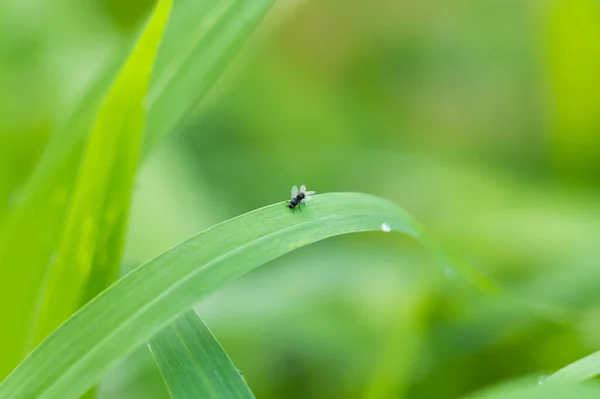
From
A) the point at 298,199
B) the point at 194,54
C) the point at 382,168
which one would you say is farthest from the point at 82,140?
the point at 382,168

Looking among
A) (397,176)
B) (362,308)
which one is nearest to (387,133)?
(397,176)

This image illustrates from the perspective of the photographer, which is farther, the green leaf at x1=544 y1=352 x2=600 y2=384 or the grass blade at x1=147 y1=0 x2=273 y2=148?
the grass blade at x1=147 y1=0 x2=273 y2=148

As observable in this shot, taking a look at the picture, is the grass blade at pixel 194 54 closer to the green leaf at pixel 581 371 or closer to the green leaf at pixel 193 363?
the green leaf at pixel 193 363

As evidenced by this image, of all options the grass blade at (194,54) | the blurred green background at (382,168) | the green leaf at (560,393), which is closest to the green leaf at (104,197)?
the grass blade at (194,54)

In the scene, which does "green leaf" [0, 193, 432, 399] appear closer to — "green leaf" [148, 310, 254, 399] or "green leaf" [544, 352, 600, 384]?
"green leaf" [148, 310, 254, 399]

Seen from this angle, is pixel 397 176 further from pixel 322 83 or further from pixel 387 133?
pixel 322 83

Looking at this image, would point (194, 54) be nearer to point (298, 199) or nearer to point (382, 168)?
point (298, 199)

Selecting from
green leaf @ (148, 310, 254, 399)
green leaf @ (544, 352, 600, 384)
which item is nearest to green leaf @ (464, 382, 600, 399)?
green leaf @ (544, 352, 600, 384)
